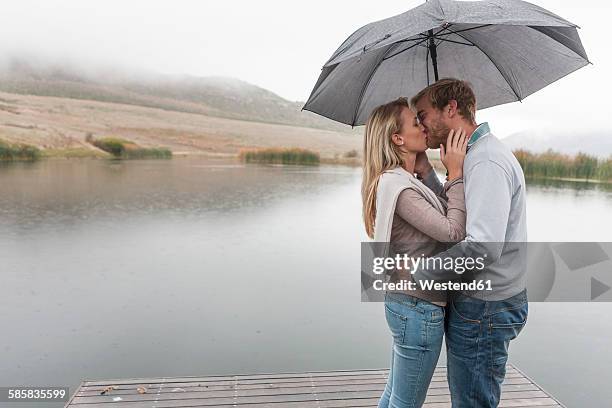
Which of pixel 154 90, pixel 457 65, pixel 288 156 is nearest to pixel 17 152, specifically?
pixel 288 156

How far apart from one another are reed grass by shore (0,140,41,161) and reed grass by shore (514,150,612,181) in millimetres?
22101

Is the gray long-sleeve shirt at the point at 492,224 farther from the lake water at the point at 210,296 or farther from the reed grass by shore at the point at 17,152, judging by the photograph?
the reed grass by shore at the point at 17,152

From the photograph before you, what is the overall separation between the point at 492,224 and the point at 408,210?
211 mm

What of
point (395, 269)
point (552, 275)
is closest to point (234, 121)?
point (552, 275)

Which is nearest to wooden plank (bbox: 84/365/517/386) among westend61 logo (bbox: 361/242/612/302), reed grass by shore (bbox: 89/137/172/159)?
westend61 logo (bbox: 361/242/612/302)

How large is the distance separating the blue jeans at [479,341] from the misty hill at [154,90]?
3535 cm

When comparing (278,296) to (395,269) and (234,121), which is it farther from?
(234,121)

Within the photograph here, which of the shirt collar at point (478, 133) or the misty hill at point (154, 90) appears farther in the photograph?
the misty hill at point (154, 90)

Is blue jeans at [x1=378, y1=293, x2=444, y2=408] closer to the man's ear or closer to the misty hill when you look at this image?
the man's ear

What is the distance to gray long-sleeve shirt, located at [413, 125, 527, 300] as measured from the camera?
4.42ft

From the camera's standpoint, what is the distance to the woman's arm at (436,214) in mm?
1392

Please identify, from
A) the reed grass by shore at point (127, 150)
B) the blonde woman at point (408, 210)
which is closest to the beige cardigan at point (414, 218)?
the blonde woman at point (408, 210)

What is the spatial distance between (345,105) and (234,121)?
36774 millimetres

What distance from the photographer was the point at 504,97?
2.05m
